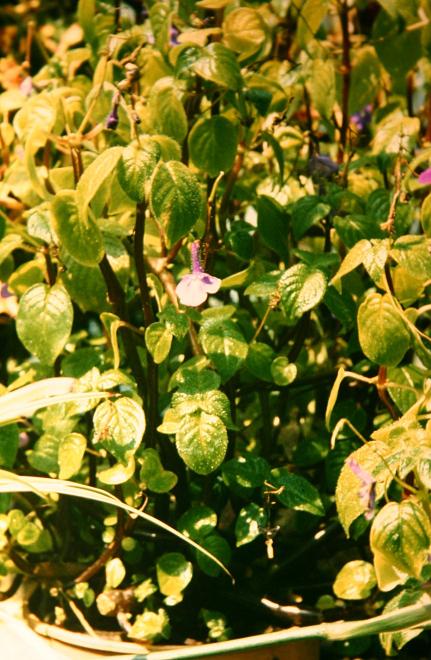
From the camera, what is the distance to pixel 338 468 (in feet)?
3.75

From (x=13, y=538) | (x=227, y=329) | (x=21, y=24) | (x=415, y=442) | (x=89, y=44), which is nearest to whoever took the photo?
(x=415, y=442)

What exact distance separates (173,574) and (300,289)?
40 centimetres

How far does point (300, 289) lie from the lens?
0.99 m

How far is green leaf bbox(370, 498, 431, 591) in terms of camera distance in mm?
833

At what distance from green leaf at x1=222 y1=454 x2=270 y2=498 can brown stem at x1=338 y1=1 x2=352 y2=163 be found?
0.50 m

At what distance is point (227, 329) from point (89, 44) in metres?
0.55

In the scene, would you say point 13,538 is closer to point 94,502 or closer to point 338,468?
point 94,502

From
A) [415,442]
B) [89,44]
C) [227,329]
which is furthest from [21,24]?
[415,442]

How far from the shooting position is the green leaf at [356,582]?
41.8 inches

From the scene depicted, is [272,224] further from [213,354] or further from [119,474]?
[119,474]

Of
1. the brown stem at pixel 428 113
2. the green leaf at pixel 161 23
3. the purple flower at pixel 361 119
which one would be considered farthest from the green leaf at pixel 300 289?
the purple flower at pixel 361 119

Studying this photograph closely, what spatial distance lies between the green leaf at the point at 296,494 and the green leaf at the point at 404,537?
0.61 ft

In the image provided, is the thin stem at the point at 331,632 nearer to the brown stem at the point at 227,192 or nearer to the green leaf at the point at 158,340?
the green leaf at the point at 158,340

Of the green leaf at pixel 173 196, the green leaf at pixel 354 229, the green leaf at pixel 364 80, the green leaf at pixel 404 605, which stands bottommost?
the green leaf at pixel 404 605
